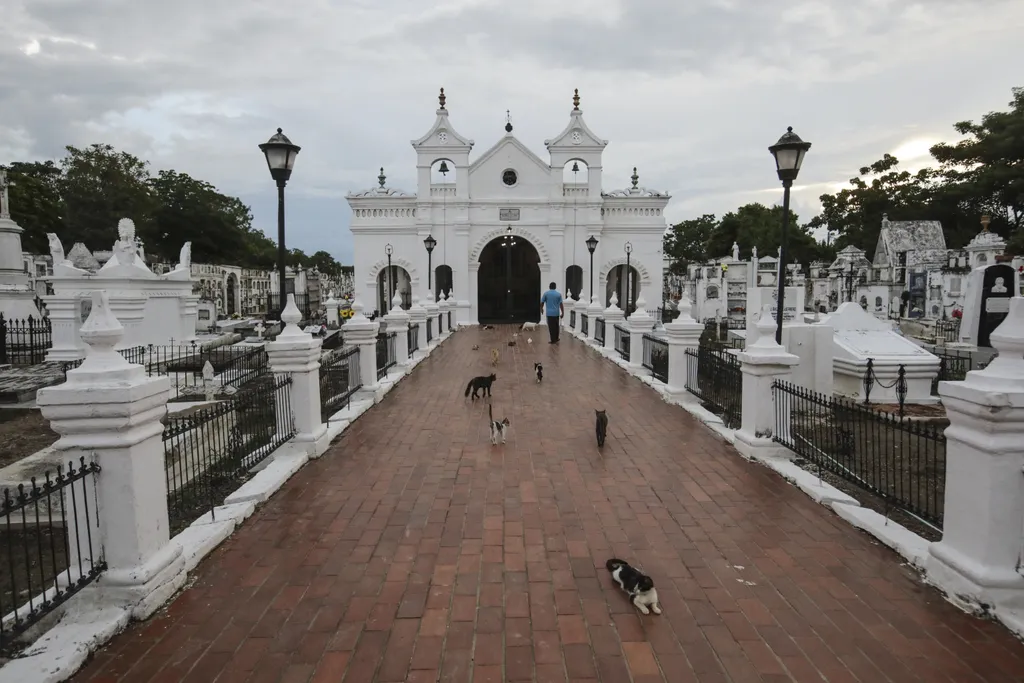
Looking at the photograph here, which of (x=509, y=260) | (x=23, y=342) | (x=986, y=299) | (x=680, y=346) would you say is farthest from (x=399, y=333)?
(x=986, y=299)

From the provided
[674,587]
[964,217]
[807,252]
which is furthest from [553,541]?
[807,252]

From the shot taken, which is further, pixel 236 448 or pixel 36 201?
pixel 36 201

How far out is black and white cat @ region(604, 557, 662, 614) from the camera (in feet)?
12.0

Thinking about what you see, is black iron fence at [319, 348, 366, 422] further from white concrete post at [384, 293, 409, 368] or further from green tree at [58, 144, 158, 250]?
green tree at [58, 144, 158, 250]

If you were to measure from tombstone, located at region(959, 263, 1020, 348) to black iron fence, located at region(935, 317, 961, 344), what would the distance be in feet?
7.81

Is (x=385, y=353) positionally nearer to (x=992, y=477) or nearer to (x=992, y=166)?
(x=992, y=477)

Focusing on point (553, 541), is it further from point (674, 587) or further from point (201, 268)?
point (201, 268)

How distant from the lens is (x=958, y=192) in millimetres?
40000

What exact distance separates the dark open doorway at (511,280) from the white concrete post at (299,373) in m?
27.6

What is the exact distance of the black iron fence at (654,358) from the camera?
12.0 metres

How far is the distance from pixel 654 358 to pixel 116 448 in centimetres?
1001

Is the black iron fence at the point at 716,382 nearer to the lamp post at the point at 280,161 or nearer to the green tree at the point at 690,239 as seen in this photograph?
the lamp post at the point at 280,161

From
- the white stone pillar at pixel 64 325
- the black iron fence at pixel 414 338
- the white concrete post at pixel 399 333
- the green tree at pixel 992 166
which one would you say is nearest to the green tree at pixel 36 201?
the white stone pillar at pixel 64 325

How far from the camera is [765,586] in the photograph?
3990 millimetres
